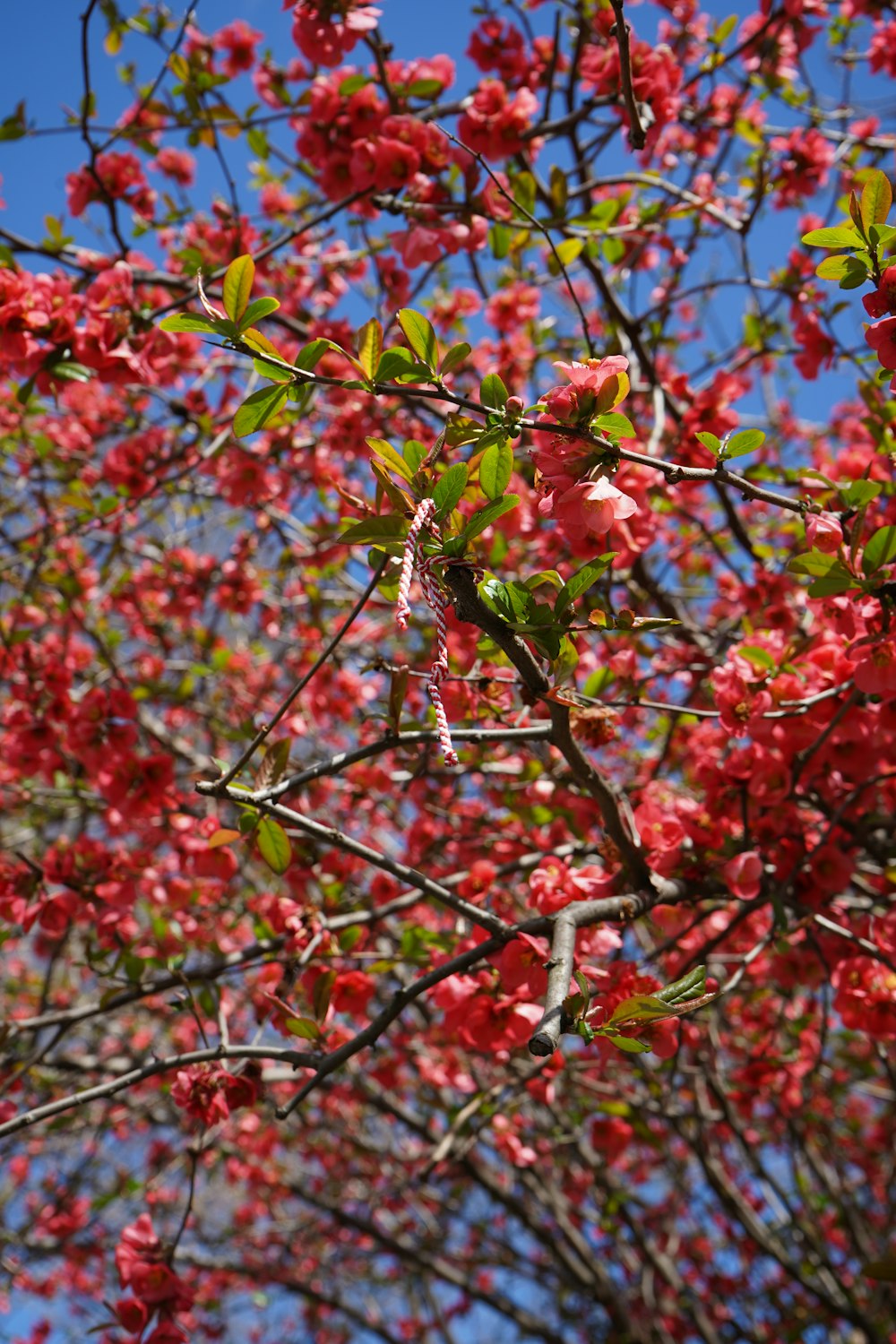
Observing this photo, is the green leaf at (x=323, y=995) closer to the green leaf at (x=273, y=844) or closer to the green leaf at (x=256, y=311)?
the green leaf at (x=273, y=844)

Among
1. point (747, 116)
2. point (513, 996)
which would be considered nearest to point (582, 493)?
point (513, 996)

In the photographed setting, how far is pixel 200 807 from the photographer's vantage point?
383 cm

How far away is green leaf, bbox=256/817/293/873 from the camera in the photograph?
1521 mm

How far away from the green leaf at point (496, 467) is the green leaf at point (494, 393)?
50mm

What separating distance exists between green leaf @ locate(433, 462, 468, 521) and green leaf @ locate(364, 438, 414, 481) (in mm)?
57

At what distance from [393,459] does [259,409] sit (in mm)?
203

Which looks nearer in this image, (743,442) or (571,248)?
(743,442)

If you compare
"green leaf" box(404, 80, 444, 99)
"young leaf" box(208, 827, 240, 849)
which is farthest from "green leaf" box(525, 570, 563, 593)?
"green leaf" box(404, 80, 444, 99)

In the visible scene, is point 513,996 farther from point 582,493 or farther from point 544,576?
point 582,493

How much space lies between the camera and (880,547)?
52.3 inches

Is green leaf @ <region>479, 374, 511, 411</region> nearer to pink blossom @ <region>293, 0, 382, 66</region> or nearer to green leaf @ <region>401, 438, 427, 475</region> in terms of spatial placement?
green leaf @ <region>401, 438, 427, 475</region>

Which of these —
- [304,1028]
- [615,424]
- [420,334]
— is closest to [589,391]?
[615,424]

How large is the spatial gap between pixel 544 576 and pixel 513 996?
807mm

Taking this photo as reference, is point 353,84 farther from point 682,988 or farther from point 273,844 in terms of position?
point 682,988
